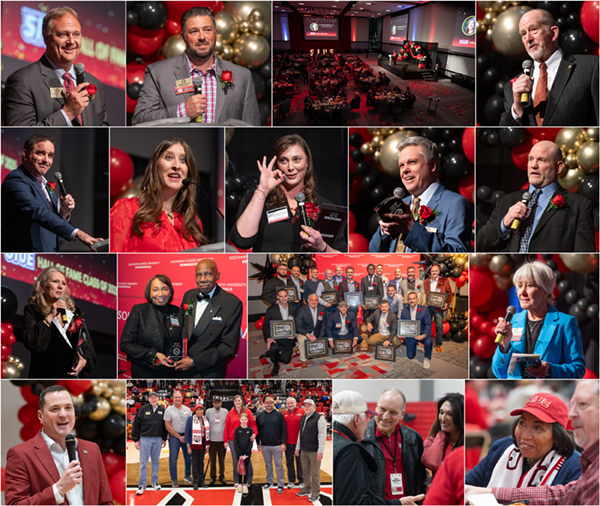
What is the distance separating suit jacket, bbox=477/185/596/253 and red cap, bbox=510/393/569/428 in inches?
40.2

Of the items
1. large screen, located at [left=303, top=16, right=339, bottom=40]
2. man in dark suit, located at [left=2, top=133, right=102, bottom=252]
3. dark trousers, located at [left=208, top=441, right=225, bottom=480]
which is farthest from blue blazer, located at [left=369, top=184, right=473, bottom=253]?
man in dark suit, located at [left=2, top=133, right=102, bottom=252]

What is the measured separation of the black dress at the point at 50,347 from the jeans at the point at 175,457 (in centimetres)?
76

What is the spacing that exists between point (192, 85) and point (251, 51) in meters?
0.47

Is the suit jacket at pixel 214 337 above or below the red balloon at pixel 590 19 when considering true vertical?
below

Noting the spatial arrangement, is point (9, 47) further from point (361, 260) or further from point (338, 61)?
point (361, 260)

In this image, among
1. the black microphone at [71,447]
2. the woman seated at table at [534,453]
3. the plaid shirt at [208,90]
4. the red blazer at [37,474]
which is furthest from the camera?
the plaid shirt at [208,90]

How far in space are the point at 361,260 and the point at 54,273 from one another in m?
2.14

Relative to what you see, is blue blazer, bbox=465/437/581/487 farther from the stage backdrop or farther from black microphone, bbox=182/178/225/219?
black microphone, bbox=182/178/225/219

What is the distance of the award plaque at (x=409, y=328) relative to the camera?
3742mm

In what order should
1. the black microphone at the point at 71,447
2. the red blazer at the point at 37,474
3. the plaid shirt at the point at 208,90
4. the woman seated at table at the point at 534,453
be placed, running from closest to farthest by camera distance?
the red blazer at the point at 37,474 → the black microphone at the point at 71,447 → the woman seated at table at the point at 534,453 → the plaid shirt at the point at 208,90

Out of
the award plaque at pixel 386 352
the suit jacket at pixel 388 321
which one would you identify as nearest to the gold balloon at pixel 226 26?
the suit jacket at pixel 388 321

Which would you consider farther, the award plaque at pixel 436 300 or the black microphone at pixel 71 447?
the award plaque at pixel 436 300

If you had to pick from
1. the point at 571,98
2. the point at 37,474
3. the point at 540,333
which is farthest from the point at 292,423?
the point at 571,98

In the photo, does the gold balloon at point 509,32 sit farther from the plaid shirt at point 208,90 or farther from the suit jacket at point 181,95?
the plaid shirt at point 208,90
